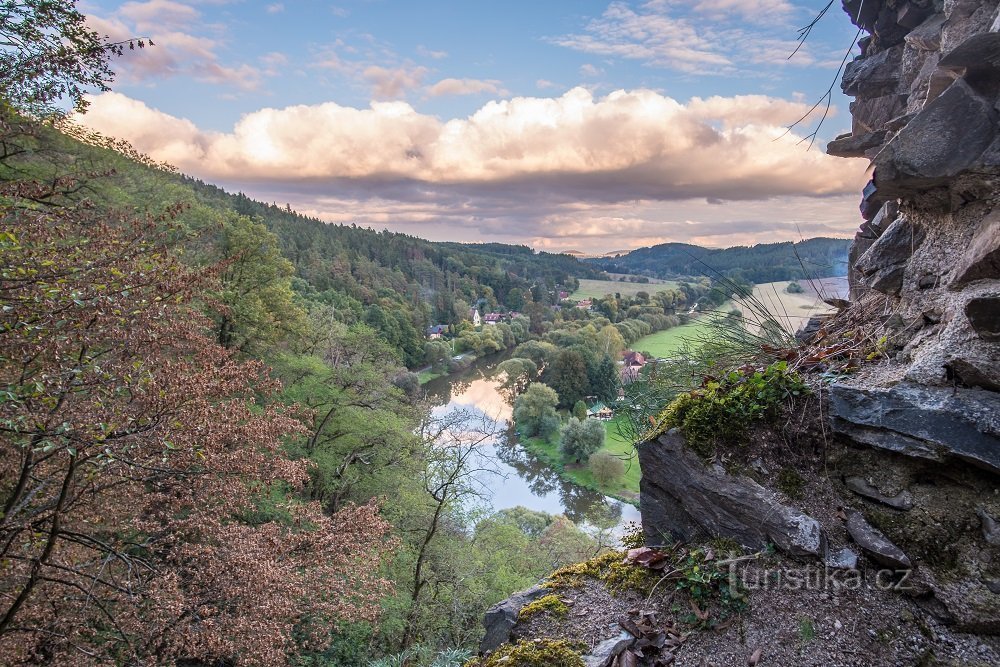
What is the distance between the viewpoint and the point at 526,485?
30.9 m

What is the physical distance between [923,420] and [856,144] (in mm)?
3958

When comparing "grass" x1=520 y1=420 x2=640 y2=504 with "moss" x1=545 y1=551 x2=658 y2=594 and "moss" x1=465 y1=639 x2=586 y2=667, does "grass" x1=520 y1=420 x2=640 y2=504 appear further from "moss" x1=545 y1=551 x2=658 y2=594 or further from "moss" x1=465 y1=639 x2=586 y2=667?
"moss" x1=465 y1=639 x2=586 y2=667

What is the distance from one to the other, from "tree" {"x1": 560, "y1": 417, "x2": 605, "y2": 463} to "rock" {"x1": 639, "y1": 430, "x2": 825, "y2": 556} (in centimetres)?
2919

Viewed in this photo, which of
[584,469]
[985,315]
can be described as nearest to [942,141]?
[985,315]

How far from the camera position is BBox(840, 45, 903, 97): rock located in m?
5.06

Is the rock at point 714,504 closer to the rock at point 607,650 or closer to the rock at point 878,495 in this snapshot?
the rock at point 878,495

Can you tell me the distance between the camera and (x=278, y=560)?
764 cm

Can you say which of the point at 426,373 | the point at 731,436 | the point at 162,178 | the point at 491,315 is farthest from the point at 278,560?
the point at 491,315

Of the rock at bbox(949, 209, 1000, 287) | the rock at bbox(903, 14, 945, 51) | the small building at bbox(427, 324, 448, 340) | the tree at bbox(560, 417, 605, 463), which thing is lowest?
the tree at bbox(560, 417, 605, 463)

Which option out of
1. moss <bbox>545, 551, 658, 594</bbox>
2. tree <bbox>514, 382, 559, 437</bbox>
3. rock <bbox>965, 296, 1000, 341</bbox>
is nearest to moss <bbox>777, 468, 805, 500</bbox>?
moss <bbox>545, 551, 658, 594</bbox>

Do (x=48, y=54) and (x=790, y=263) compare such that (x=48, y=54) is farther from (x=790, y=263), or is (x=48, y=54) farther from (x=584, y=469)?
(x=584, y=469)

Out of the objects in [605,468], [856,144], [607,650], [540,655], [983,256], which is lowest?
[605,468]

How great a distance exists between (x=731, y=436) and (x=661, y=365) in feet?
4.37

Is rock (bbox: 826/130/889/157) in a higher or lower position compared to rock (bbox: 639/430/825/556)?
higher
